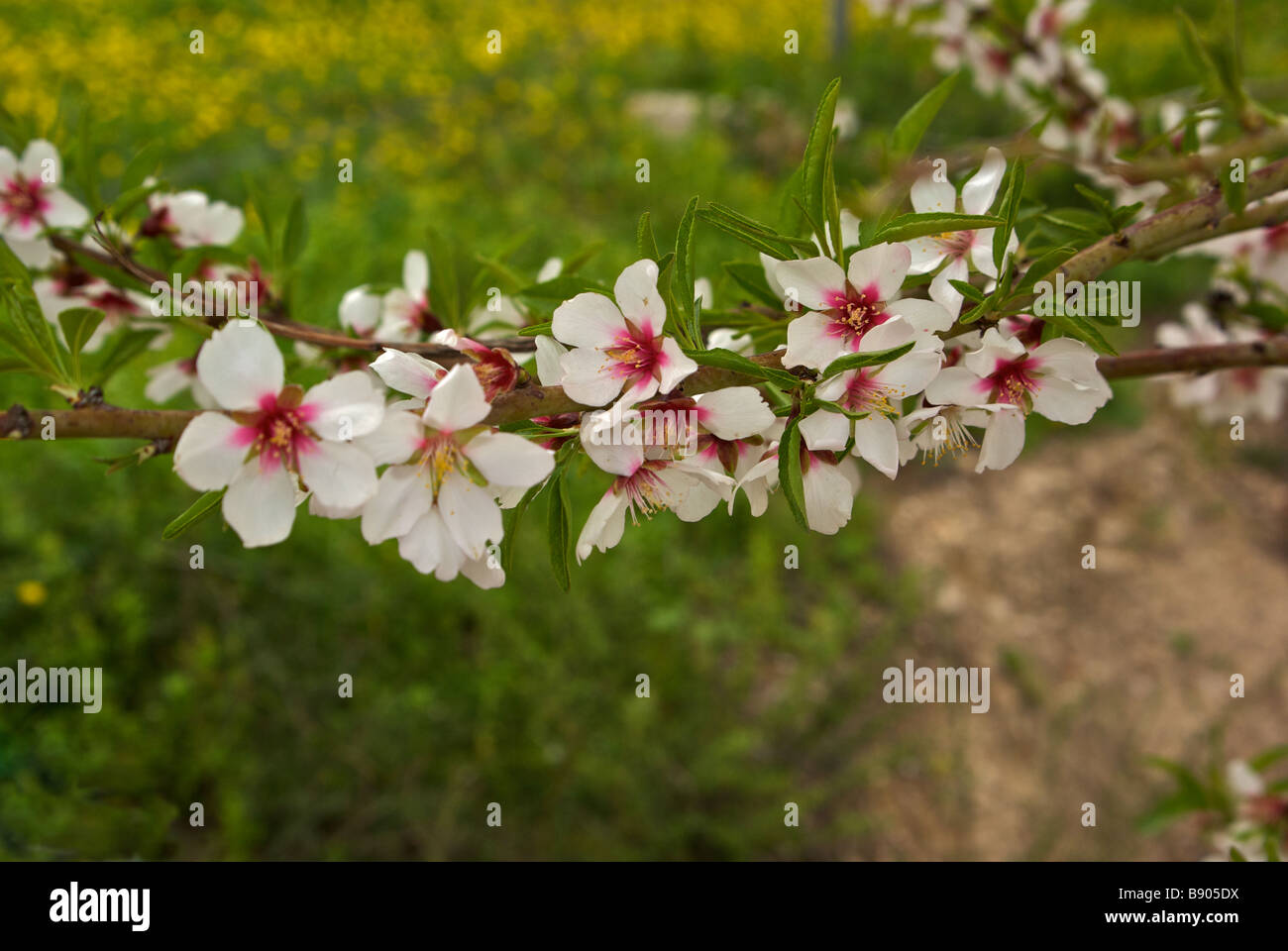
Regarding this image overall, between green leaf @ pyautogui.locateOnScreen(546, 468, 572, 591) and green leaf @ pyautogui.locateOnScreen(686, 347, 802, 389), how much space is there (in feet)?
0.55

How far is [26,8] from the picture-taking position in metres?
5.79

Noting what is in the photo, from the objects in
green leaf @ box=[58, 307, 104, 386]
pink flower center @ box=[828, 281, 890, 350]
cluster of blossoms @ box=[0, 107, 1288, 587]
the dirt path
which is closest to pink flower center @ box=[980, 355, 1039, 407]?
cluster of blossoms @ box=[0, 107, 1288, 587]

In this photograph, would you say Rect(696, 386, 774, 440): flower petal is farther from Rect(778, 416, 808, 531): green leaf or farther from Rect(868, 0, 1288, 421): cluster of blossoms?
Rect(868, 0, 1288, 421): cluster of blossoms

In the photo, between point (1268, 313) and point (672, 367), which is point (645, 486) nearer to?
point (672, 367)

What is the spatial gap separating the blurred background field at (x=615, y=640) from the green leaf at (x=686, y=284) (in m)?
0.35

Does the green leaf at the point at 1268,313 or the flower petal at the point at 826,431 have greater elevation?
the green leaf at the point at 1268,313

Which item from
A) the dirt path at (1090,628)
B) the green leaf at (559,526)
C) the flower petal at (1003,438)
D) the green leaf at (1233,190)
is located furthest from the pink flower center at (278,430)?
the dirt path at (1090,628)

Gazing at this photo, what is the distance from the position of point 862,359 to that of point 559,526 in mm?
313

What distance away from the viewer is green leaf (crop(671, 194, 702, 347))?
2.61ft

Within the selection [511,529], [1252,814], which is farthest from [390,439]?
[1252,814]

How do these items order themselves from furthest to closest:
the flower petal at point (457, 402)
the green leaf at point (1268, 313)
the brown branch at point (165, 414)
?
the green leaf at point (1268, 313) < the brown branch at point (165, 414) < the flower petal at point (457, 402)

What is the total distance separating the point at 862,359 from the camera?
2.40 feet

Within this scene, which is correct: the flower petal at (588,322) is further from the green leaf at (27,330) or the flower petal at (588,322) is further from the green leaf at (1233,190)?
the green leaf at (1233,190)

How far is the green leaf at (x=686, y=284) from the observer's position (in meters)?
0.80
